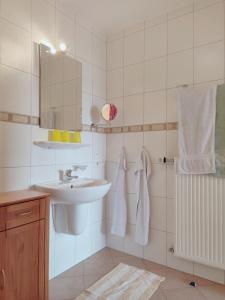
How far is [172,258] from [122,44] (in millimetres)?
2207

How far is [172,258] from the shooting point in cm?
205

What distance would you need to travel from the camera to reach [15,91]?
161 cm

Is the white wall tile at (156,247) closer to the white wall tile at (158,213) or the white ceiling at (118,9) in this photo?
the white wall tile at (158,213)

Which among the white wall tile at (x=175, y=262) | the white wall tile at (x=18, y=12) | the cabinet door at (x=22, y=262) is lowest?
the white wall tile at (x=175, y=262)

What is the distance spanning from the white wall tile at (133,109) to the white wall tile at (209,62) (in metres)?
0.58

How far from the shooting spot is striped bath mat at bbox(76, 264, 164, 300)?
1618mm

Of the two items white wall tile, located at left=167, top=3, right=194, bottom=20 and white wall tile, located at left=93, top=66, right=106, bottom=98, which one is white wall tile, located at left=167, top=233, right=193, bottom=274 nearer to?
white wall tile, located at left=93, top=66, right=106, bottom=98

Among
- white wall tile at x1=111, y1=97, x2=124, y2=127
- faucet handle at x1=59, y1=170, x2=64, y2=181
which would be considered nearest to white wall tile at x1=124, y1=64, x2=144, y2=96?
white wall tile at x1=111, y1=97, x2=124, y2=127

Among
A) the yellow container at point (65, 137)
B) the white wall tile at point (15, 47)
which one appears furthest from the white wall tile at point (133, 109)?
the white wall tile at point (15, 47)

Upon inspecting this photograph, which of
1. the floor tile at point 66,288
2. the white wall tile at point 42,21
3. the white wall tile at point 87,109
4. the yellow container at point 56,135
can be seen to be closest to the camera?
the floor tile at point 66,288

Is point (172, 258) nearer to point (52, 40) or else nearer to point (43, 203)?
point (43, 203)

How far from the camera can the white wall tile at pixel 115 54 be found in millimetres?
2384

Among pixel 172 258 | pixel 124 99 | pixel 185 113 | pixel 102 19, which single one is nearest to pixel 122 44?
pixel 102 19

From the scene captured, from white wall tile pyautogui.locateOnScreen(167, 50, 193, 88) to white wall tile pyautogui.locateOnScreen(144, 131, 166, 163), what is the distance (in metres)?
0.47
